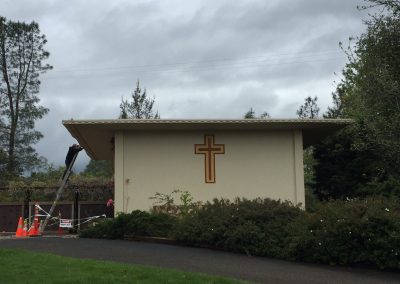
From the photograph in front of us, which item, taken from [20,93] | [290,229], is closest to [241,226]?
[290,229]

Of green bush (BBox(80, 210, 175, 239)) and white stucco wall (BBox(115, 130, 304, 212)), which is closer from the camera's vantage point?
green bush (BBox(80, 210, 175, 239))

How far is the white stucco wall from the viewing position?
680 inches

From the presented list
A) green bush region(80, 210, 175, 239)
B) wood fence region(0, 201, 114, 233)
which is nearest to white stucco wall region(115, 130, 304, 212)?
green bush region(80, 210, 175, 239)

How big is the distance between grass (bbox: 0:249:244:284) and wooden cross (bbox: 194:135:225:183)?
701 cm

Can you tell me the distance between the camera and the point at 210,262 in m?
11.2

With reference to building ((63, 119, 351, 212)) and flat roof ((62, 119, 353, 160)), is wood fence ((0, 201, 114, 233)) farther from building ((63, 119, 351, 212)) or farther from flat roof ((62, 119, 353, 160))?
building ((63, 119, 351, 212))

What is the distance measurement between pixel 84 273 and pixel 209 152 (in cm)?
852

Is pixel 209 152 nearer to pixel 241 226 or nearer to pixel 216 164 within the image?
pixel 216 164

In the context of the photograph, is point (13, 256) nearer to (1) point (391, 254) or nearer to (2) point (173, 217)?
(2) point (173, 217)

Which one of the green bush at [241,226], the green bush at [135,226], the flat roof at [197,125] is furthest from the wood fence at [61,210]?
the green bush at [241,226]

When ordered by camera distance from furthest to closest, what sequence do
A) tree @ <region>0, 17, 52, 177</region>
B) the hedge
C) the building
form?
tree @ <region>0, 17, 52, 177</region> < the building < the hedge

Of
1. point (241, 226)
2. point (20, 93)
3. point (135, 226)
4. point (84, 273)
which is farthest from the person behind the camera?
point (20, 93)

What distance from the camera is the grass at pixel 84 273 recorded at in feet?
29.2

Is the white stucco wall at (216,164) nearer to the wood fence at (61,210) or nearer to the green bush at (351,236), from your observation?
the wood fence at (61,210)
